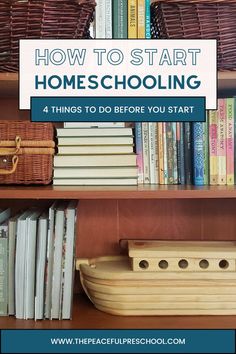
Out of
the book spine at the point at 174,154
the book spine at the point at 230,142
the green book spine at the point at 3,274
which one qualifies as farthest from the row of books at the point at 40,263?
the book spine at the point at 230,142

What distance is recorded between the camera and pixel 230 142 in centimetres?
108

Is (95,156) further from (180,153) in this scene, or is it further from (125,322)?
(125,322)

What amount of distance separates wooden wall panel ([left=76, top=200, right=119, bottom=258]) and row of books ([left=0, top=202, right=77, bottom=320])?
0.60ft

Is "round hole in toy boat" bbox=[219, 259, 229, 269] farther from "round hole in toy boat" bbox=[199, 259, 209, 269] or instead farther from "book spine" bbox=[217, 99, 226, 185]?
"book spine" bbox=[217, 99, 226, 185]

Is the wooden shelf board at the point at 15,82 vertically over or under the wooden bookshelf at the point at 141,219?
over

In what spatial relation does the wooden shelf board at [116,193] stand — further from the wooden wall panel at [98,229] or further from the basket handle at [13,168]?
the wooden wall panel at [98,229]

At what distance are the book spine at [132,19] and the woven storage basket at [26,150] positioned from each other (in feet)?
0.86

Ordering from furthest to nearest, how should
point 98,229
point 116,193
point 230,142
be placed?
point 98,229
point 230,142
point 116,193

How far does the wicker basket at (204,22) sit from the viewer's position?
3.24 ft

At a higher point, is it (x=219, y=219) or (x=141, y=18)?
(x=141, y=18)

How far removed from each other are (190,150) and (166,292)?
0.31 metres

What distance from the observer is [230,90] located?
1.16 m

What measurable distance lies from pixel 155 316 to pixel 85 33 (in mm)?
619

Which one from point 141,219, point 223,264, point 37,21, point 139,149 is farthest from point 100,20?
point 223,264
